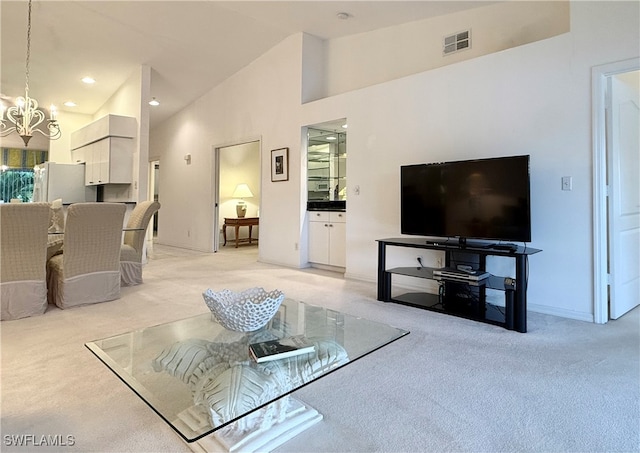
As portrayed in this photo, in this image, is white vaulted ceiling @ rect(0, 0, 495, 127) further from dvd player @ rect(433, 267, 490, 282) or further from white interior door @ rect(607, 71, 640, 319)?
dvd player @ rect(433, 267, 490, 282)

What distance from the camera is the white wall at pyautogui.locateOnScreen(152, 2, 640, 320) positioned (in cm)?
290

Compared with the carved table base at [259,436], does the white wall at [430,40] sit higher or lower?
higher

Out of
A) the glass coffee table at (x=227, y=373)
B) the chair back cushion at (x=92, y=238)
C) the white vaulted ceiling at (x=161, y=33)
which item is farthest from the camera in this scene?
the white vaulted ceiling at (x=161, y=33)

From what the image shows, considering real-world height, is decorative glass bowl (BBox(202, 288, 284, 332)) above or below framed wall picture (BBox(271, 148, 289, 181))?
below

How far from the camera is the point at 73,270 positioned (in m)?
3.22

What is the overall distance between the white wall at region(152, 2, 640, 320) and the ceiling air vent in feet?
2.10

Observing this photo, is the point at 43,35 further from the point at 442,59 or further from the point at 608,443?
the point at 608,443

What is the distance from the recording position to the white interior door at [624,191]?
2.86 m

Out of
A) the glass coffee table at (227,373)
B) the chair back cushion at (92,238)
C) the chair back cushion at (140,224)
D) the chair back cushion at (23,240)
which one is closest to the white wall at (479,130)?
the chair back cushion at (140,224)

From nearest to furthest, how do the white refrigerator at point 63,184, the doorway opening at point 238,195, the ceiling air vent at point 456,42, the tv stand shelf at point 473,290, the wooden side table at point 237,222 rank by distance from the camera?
the tv stand shelf at point 473,290, the ceiling air vent at point 456,42, the white refrigerator at point 63,184, the wooden side table at point 237,222, the doorway opening at point 238,195

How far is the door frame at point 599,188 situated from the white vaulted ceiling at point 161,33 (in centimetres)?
167

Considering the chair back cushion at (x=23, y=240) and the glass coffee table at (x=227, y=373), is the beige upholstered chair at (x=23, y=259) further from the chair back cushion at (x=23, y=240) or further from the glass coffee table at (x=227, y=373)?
the glass coffee table at (x=227, y=373)

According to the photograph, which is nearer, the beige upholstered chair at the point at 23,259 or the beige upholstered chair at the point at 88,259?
the beige upholstered chair at the point at 23,259

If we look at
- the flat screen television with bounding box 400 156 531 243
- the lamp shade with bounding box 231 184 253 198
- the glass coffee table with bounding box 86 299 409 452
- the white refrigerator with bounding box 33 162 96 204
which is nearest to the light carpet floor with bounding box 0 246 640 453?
the glass coffee table with bounding box 86 299 409 452
